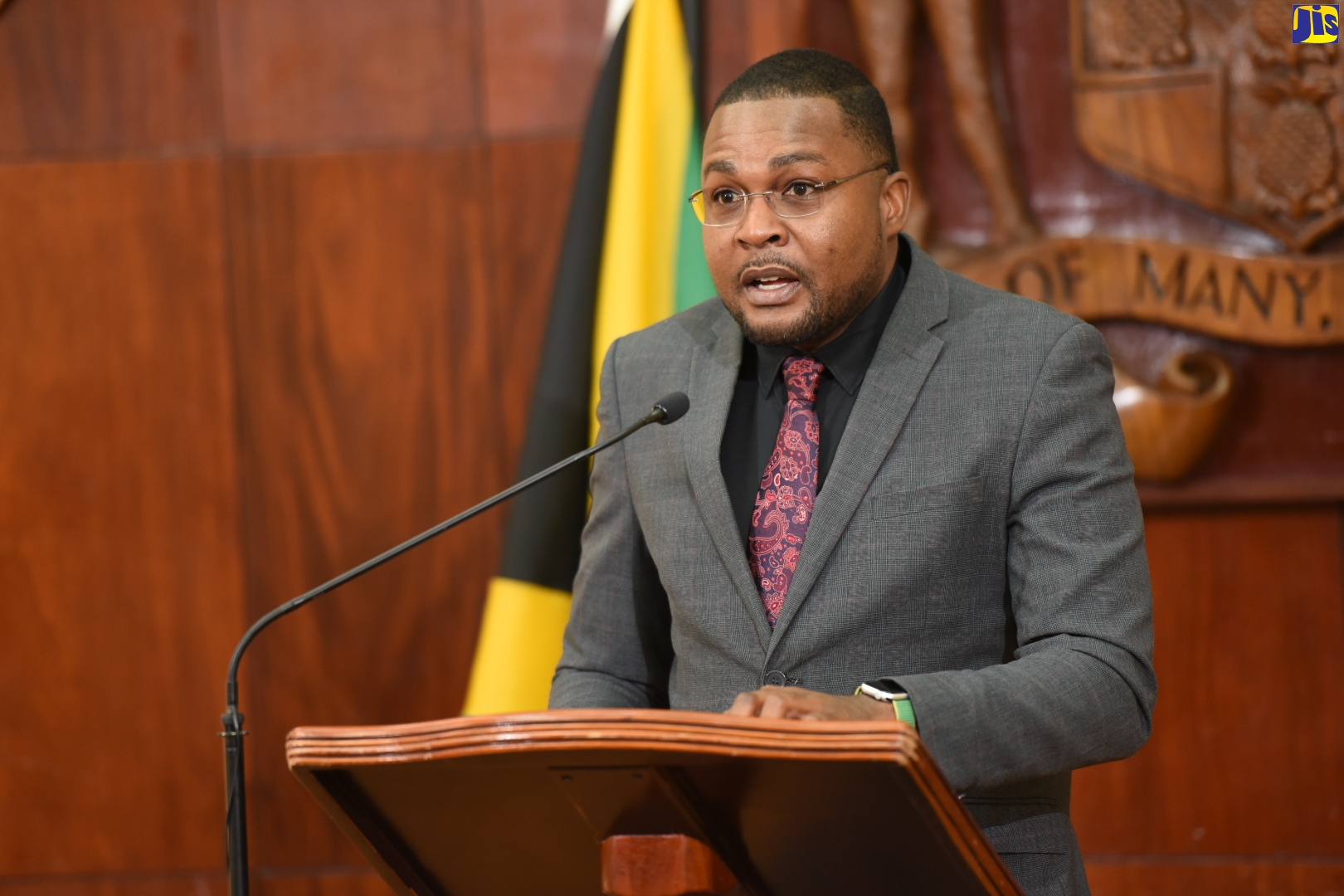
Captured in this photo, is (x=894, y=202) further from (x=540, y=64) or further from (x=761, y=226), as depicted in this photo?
(x=540, y=64)

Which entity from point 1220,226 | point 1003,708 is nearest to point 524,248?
point 1220,226

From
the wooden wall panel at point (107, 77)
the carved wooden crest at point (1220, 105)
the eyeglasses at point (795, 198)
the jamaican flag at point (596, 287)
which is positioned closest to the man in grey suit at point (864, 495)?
the eyeglasses at point (795, 198)

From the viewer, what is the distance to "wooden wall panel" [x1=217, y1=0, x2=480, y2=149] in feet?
9.58

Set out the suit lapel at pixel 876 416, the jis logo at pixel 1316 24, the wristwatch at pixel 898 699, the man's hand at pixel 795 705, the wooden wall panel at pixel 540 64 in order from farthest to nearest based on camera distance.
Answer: the wooden wall panel at pixel 540 64 → the jis logo at pixel 1316 24 → the suit lapel at pixel 876 416 → the wristwatch at pixel 898 699 → the man's hand at pixel 795 705

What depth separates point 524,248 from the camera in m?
Answer: 2.91

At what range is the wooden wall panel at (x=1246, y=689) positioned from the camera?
268 cm

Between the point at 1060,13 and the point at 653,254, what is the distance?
1.01m

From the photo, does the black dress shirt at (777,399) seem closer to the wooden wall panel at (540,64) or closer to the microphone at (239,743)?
the microphone at (239,743)

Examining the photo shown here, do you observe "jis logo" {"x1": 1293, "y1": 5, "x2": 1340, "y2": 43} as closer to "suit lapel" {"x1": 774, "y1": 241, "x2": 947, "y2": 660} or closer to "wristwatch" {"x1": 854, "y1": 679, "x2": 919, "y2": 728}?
"suit lapel" {"x1": 774, "y1": 241, "x2": 947, "y2": 660}

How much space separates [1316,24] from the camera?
2.61 metres

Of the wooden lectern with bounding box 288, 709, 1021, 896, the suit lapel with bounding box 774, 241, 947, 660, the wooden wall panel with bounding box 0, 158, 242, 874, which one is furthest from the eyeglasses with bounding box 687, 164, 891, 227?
the wooden wall panel with bounding box 0, 158, 242, 874

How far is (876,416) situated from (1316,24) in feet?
5.51

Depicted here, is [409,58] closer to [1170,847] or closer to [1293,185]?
[1293,185]

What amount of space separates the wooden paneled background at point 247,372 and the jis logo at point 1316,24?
1.15 metres
